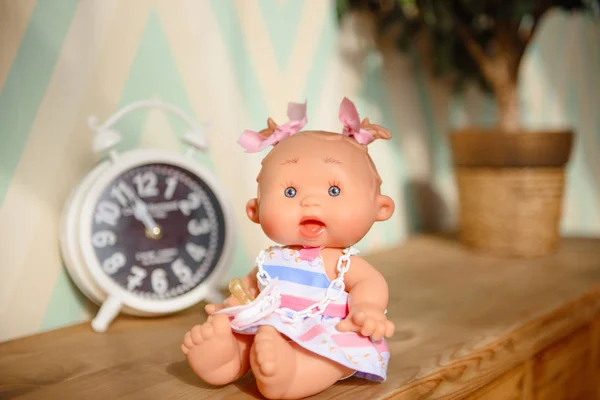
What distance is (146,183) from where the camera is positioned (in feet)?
2.86

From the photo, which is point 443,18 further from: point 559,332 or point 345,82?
point 559,332

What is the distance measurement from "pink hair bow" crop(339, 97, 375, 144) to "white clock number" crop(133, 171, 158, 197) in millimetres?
361

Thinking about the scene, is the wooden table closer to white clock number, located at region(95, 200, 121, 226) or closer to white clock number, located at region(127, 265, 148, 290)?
white clock number, located at region(127, 265, 148, 290)

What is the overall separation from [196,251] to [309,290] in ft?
1.12

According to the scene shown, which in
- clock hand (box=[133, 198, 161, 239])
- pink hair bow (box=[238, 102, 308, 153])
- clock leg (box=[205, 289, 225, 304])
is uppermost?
pink hair bow (box=[238, 102, 308, 153])

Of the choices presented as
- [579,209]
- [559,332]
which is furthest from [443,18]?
[579,209]

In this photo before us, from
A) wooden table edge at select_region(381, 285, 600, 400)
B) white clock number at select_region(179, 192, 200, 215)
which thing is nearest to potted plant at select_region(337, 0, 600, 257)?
wooden table edge at select_region(381, 285, 600, 400)

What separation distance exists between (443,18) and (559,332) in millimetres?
772

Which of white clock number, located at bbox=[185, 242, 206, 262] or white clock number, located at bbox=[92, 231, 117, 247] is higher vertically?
white clock number, located at bbox=[92, 231, 117, 247]

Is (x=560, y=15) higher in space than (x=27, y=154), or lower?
higher

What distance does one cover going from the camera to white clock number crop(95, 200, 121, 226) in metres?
0.82

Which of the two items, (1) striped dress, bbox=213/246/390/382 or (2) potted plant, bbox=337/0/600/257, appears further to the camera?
(2) potted plant, bbox=337/0/600/257

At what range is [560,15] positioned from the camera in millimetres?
2016

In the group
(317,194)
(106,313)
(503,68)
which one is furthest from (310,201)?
(503,68)
